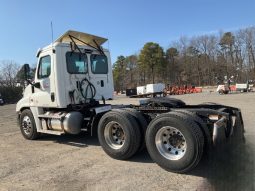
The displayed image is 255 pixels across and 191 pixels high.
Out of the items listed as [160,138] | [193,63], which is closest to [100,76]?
[160,138]

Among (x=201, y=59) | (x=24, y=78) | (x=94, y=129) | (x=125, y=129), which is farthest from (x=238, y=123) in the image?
(x=201, y=59)

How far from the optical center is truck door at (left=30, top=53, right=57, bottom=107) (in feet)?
29.1

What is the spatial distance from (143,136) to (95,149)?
1.84 metres

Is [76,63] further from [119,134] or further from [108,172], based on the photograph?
[108,172]

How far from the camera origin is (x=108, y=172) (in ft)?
19.9

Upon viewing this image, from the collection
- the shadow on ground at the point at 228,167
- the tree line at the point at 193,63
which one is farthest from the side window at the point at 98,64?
the tree line at the point at 193,63

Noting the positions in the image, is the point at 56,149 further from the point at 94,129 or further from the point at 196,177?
the point at 196,177

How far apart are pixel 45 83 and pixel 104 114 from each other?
256 centimetres

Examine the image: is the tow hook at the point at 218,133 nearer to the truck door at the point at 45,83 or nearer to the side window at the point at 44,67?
the truck door at the point at 45,83

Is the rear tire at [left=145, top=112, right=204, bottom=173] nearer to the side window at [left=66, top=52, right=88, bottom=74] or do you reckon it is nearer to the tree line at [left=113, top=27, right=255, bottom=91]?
the side window at [left=66, top=52, right=88, bottom=74]

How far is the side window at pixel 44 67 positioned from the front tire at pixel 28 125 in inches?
54.3

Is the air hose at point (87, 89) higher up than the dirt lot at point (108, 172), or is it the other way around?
the air hose at point (87, 89)

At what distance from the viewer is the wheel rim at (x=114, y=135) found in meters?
7.06

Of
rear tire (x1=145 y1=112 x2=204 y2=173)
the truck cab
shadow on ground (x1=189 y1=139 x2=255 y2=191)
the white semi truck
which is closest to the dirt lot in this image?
shadow on ground (x1=189 y1=139 x2=255 y2=191)
